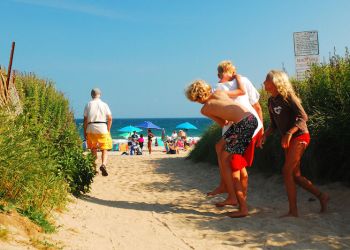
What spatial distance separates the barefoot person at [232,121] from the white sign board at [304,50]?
3907mm

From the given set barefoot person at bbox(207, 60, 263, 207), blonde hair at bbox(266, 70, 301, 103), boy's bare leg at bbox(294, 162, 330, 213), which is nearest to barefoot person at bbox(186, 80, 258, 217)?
barefoot person at bbox(207, 60, 263, 207)

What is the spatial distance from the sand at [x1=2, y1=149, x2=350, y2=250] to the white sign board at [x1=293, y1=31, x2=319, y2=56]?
2.66m

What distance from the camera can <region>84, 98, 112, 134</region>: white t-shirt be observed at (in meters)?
8.20

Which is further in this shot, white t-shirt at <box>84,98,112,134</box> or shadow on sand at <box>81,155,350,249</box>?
white t-shirt at <box>84,98,112,134</box>

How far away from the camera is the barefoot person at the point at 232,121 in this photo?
529cm

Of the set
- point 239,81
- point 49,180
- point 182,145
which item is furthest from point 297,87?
point 182,145

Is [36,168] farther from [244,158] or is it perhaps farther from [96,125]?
[96,125]

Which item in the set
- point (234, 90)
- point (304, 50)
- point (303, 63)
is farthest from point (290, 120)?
point (304, 50)

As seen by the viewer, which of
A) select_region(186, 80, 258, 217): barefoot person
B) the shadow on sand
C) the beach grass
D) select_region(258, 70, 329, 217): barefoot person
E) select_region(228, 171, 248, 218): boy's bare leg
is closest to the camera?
the beach grass

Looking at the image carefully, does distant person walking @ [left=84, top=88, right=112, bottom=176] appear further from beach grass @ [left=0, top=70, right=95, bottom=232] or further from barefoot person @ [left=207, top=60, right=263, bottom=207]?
barefoot person @ [left=207, top=60, right=263, bottom=207]

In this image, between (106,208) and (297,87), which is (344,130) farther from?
(106,208)

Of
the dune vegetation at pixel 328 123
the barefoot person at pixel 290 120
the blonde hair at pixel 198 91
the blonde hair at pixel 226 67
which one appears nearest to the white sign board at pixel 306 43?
the dune vegetation at pixel 328 123

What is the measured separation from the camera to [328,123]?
672cm

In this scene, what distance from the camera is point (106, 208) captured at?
5945 millimetres
